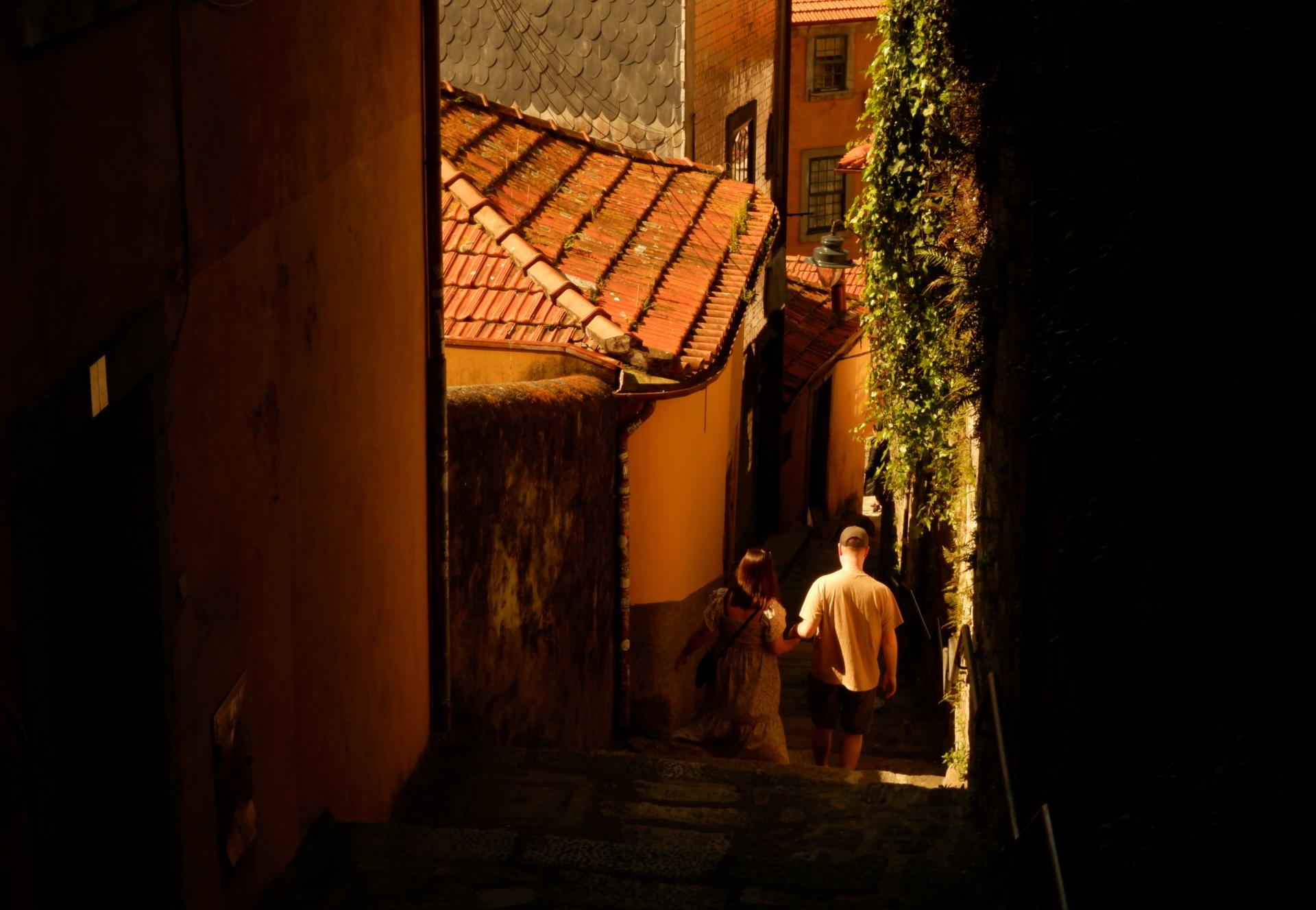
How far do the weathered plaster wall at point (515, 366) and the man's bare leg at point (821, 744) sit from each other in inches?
97.7

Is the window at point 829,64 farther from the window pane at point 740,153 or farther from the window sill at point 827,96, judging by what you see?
the window pane at point 740,153

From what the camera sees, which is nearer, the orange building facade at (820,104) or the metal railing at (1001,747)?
the metal railing at (1001,747)

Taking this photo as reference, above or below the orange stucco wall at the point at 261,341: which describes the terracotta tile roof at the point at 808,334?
below

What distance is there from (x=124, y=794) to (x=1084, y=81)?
9.69ft

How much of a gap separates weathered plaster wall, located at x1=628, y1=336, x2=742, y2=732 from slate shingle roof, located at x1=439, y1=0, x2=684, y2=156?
11.2ft

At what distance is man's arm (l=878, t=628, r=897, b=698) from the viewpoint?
28.0 ft

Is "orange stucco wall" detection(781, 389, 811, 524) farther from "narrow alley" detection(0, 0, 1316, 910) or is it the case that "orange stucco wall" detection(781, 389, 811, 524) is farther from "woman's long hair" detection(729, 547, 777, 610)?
"woman's long hair" detection(729, 547, 777, 610)

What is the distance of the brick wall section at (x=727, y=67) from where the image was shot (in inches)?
563

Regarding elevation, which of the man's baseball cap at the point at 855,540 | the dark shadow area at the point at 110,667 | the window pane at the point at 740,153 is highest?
the window pane at the point at 740,153

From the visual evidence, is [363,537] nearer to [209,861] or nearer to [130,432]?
[209,861]

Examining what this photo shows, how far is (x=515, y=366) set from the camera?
905cm

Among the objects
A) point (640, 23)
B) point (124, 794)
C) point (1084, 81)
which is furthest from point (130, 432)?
point (640, 23)

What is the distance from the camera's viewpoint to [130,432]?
3.09 metres

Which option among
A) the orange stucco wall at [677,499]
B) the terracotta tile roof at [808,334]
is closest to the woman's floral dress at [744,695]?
the orange stucco wall at [677,499]
